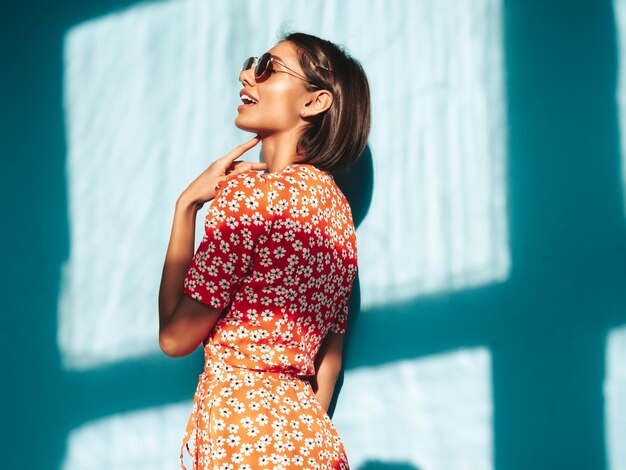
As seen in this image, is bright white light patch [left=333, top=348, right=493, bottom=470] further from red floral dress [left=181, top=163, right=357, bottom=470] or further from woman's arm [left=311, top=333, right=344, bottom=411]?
red floral dress [left=181, top=163, right=357, bottom=470]

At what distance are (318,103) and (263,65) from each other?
0.15 meters

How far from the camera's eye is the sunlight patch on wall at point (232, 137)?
2131 millimetres

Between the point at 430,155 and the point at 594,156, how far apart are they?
40 centimetres

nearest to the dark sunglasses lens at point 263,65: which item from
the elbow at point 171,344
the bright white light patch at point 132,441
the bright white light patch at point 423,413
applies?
the elbow at point 171,344

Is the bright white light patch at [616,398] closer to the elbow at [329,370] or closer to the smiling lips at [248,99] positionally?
the elbow at [329,370]

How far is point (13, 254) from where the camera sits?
271 cm

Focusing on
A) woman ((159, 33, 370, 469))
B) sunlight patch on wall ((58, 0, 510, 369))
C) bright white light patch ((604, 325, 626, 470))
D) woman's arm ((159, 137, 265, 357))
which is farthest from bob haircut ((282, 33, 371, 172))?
bright white light patch ((604, 325, 626, 470))

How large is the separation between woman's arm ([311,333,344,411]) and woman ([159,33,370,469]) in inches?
6.1

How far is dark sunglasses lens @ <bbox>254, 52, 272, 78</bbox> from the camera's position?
77.0 inches

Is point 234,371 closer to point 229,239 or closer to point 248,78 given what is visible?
point 229,239

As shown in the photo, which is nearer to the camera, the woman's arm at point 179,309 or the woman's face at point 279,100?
the woman's arm at point 179,309

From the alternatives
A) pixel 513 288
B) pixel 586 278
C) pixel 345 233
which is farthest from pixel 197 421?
Answer: pixel 586 278

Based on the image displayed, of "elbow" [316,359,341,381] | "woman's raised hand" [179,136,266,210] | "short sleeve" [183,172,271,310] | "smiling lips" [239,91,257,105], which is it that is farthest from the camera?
"elbow" [316,359,341,381]

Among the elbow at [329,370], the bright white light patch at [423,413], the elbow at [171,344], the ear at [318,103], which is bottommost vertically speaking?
the bright white light patch at [423,413]
